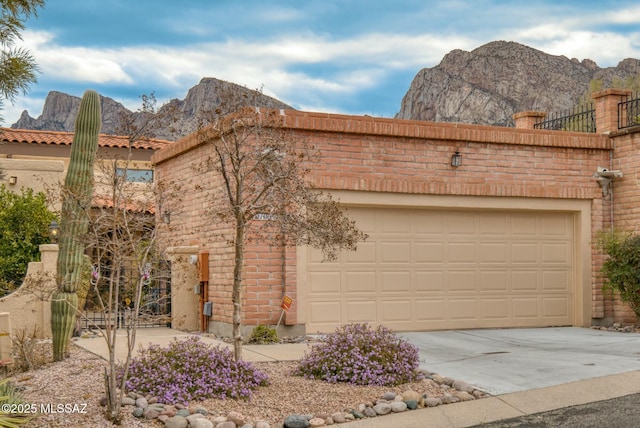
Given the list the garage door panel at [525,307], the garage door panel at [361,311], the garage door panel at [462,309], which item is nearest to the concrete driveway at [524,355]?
the garage door panel at [462,309]

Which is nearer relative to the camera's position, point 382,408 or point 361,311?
point 382,408

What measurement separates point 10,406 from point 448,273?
916 cm

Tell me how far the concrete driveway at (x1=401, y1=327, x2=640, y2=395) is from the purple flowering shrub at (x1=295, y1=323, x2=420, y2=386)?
682 mm

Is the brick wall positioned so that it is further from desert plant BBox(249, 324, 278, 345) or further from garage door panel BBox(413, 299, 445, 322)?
desert plant BBox(249, 324, 278, 345)

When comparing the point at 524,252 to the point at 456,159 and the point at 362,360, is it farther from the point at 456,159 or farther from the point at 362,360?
the point at 362,360

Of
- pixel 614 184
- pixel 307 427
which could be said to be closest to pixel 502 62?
pixel 614 184

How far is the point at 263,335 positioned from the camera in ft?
42.0

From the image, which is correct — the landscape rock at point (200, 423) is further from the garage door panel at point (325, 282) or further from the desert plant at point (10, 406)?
the garage door panel at point (325, 282)

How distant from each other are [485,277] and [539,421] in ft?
24.1

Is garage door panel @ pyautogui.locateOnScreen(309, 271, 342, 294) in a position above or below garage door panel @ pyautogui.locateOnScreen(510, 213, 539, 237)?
below

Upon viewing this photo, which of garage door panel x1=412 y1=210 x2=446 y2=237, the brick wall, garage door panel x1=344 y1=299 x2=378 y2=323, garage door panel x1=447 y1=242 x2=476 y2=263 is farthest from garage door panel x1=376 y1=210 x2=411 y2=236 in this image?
the brick wall

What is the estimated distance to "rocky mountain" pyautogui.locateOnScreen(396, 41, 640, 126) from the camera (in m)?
61.7

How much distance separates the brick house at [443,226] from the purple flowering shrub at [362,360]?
11.0 feet

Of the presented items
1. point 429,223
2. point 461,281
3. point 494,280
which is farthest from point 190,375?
point 494,280
